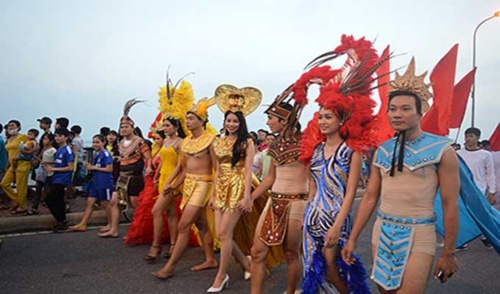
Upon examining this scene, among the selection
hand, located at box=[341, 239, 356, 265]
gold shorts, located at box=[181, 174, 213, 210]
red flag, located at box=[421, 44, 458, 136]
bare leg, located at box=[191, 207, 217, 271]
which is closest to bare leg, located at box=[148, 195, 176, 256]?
bare leg, located at box=[191, 207, 217, 271]

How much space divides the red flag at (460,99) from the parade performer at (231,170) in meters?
3.79

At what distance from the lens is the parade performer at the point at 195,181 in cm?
477

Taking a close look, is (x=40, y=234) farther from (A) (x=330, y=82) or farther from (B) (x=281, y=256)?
(A) (x=330, y=82)

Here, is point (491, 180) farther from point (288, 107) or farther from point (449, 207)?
point (449, 207)

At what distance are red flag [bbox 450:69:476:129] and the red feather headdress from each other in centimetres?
401

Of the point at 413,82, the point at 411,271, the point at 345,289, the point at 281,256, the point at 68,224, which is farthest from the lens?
the point at 68,224

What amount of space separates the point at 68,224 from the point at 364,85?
20.6ft

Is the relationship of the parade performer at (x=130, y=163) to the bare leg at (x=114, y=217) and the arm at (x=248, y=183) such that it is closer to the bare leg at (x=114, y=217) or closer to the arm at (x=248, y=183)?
the bare leg at (x=114, y=217)

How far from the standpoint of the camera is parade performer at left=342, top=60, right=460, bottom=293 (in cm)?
264

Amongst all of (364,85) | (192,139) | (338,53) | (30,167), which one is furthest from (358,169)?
(30,167)

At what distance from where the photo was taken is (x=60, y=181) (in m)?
7.06

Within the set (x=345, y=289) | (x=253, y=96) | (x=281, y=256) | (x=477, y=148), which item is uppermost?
(x=253, y=96)

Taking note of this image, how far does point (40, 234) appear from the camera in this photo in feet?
22.3

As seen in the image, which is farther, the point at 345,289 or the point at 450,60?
the point at 450,60
